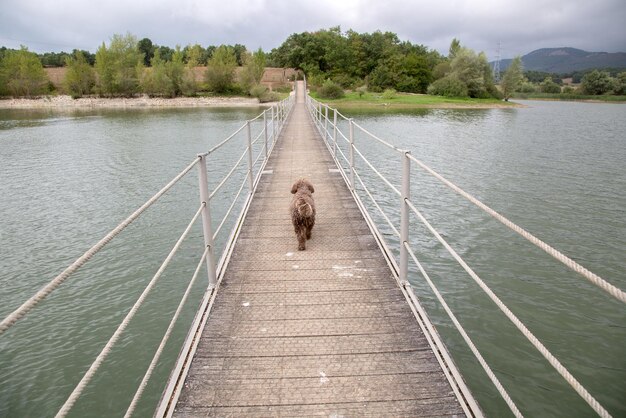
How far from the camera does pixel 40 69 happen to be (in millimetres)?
62062

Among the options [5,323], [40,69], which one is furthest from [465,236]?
[40,69]

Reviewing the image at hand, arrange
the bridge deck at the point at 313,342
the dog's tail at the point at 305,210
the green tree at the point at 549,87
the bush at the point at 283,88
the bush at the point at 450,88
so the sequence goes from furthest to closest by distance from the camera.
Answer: the green tree at the point at 549,87 < the bush at the point at 283,88 < the bush at the point at 450,88 < the dog's tail at the point at 305,210 < the bridge deck at the point at 313,342

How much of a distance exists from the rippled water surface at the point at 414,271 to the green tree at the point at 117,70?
2033 inches

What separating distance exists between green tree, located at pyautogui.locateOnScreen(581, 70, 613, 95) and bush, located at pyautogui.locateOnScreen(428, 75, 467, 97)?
27034mm

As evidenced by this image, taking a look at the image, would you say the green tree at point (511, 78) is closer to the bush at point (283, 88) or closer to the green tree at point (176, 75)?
the bush at point (283, 88)

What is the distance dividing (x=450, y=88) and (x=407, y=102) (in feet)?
32.5

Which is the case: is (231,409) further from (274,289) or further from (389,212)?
(389,212)

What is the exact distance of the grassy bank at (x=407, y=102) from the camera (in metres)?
47.1

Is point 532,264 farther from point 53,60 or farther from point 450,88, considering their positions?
point 53,60

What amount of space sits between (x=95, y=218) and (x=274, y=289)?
6.72m

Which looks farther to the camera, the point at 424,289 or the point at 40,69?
the point at 40,69

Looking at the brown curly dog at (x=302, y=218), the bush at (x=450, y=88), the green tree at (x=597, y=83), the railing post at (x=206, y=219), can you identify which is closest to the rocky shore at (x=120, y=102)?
the bush at (x=450, y=88)

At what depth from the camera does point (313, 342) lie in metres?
2.92

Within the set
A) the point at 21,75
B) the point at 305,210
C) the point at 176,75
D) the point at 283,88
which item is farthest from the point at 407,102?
the point at 21,75
